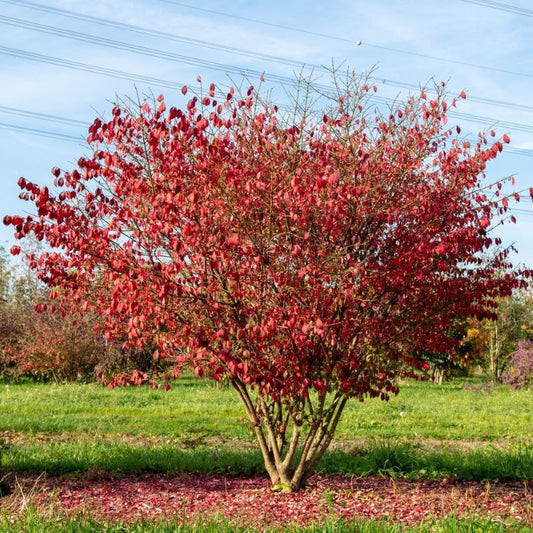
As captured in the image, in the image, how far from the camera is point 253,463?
8.31 meters

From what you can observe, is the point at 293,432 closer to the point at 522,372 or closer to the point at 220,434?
the point at 220,434

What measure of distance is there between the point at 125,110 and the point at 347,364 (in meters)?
3.31

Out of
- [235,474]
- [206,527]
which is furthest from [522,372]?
[206,527]

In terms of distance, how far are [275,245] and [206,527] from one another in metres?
2.54

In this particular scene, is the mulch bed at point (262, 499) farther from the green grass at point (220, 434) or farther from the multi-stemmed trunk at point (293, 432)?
the green grass at point (220, 434)

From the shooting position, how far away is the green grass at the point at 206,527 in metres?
4.82

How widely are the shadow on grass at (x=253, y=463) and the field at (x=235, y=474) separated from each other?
0.7 inches

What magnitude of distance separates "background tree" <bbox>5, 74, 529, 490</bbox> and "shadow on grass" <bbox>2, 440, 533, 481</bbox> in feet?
4.11

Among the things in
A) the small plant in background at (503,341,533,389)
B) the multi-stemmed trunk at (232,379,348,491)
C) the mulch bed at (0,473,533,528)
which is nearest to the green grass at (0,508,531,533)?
the mulch bed at (0,473,533,528)

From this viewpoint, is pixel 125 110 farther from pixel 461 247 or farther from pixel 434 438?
pixel 434 438

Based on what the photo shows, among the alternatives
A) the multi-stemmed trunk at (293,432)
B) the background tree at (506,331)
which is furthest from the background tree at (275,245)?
the background tree at (506,331)

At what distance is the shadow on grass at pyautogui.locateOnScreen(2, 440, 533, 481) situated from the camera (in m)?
8.01

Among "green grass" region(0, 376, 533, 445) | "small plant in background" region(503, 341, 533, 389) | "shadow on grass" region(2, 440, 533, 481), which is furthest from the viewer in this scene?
"small plant in background" region(503, 341, 533, 389)

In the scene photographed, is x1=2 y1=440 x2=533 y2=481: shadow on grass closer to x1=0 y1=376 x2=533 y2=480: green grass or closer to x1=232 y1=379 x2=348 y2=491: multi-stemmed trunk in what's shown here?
x1=0 y1=376 x2=533 y2=480: green grass
